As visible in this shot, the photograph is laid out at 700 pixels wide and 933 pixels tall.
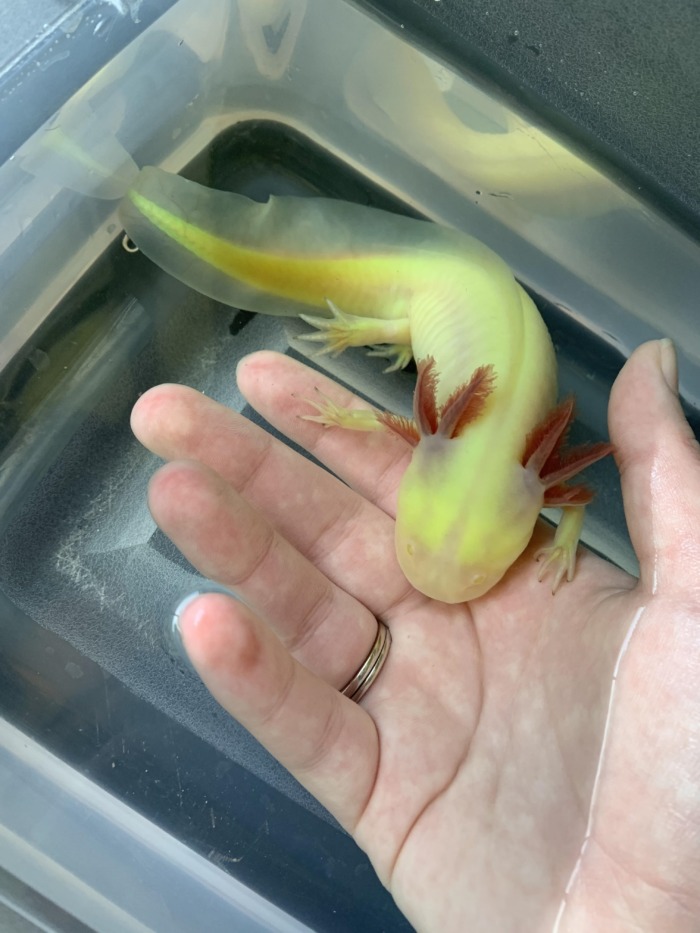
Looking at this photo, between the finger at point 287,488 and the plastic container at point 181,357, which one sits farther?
the plastic container at point 181,357

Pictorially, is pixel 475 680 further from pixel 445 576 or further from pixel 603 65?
pixel 603 65

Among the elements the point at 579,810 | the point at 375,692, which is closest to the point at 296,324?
the point at 375,692

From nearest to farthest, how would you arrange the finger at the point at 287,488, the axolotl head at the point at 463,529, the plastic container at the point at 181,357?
the axolotl head at the point at 463,529 < the finger at the point at 287,488 < the plastic container at the point at 181,357

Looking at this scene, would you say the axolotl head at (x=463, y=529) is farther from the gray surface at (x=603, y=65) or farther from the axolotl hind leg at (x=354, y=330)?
the gray surface at (x=603, y=65)

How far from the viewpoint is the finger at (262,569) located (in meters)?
0.99

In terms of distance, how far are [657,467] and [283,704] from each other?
22.4 inches

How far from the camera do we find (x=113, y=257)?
1.62m

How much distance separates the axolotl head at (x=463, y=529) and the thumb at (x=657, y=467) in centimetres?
16

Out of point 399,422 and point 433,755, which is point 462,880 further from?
point 399,422

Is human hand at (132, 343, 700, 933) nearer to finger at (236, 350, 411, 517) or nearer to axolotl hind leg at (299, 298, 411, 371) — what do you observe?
finger at (236, 350, 411, 517)

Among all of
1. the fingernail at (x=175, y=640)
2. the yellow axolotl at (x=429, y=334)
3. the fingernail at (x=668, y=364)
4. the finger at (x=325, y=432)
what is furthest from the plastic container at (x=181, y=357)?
the fingernail at (x=668, y=364)

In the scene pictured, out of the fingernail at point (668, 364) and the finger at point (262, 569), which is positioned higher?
the fingernail at point (668, 364)

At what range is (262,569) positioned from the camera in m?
1.10

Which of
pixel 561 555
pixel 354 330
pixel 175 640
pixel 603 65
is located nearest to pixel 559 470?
pixel 561 555
